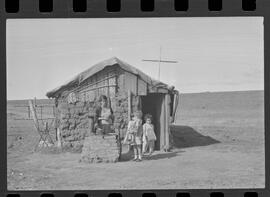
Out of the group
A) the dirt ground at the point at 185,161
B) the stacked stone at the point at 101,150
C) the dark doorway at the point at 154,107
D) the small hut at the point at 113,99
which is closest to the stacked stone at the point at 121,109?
the small hut at the point at 113,99

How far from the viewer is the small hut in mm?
13078

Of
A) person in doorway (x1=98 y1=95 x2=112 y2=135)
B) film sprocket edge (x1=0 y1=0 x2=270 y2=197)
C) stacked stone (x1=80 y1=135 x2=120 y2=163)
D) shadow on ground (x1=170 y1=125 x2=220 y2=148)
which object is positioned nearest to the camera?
film sprocket edge (x1=0 y1=0 x2=270 y2=197)

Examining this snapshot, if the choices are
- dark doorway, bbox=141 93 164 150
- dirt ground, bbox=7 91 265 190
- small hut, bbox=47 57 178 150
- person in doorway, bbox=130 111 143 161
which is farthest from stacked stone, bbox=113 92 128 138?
dirt ground, bbox=7 91 265 190

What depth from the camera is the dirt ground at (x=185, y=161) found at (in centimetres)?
1208

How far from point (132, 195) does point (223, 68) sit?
3108 millimetres

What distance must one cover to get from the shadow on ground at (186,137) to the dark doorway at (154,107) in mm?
331

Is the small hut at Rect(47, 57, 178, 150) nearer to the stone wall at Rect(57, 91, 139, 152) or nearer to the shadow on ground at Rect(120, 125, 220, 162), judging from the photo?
the stone wall at Rect(57, 91, 139, 152)

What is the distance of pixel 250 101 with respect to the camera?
12.5m

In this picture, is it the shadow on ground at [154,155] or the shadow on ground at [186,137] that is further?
the shadow on ground at [186,137]

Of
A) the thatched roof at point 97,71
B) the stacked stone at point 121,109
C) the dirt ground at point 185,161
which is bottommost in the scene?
the dirt ground at point 185,161

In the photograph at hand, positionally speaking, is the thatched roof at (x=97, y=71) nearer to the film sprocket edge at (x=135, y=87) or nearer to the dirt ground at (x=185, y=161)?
the film sprocket edge at (x=135, y=87)

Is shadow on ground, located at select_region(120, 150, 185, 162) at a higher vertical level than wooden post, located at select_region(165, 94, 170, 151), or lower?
lower

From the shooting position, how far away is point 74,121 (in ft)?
44.5

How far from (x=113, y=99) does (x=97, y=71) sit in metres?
0.81
